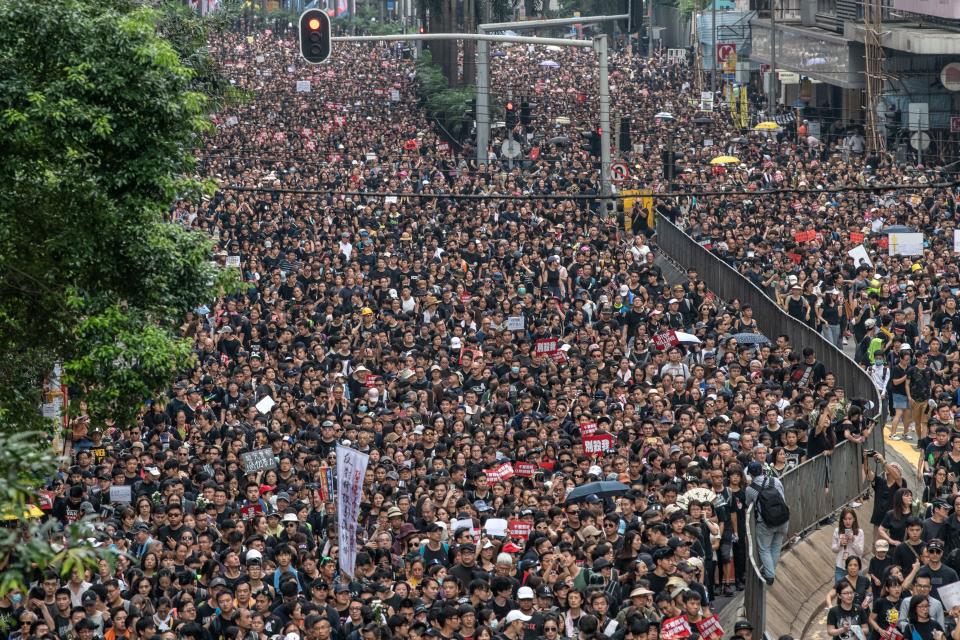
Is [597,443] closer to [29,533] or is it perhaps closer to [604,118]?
[29,533]

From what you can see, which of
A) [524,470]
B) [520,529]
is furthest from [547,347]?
[520,529]

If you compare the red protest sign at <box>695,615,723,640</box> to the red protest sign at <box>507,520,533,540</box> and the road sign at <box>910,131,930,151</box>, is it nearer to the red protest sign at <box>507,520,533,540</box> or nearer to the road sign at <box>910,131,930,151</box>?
the red protest sign at <box>507,520,533,540</box>

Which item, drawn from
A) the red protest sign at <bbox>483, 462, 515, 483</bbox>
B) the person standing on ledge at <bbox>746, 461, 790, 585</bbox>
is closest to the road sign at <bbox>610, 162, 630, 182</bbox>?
the red protest sign at <bbox>483, 462, 515, 483</bbox>

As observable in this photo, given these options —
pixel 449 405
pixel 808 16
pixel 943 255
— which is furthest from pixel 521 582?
pixel 808 16

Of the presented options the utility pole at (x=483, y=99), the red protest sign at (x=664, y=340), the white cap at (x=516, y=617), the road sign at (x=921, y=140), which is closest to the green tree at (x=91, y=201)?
the white cap at (x=516, y=617)

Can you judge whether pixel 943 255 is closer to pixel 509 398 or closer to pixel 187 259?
pixel 509 398

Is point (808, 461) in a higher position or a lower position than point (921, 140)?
lower

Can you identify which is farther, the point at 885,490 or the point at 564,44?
the point at 564,44
